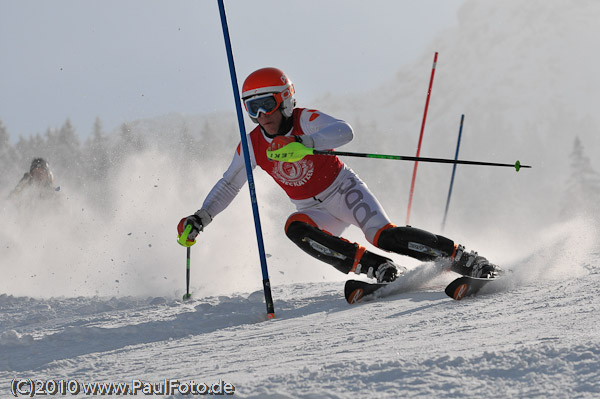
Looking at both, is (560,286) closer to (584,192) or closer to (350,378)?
(350,378)

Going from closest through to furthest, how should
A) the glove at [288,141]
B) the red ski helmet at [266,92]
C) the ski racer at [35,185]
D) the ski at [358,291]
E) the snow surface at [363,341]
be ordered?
the snow surface at [363,341], the ski at [358,291], the glove at [288,141], the red ski helmet at [266,92], the ski racer at [35,185]

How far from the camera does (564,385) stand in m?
1.71

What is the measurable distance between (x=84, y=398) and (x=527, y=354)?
1.46m

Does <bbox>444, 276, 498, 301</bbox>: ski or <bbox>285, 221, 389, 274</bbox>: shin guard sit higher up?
<bbox>285, 221, 389, 274</bbox>: shin guard

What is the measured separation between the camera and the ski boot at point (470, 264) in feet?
13.1

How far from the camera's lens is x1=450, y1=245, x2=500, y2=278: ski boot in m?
3.98

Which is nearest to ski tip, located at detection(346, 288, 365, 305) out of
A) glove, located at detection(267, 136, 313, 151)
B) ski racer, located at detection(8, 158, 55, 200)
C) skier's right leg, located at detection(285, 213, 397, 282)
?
skier's right leg, located at detection(285, 213, 397, 282)

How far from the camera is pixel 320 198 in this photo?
4.73 meters

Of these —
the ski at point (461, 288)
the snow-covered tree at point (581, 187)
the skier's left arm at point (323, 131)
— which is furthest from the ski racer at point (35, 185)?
the snow-covered tree at point (581, 187)

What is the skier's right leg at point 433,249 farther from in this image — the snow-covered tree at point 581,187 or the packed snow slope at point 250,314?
the snow-covered tree at point 581,187

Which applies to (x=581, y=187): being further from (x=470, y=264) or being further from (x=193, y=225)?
(x=193, y=225)

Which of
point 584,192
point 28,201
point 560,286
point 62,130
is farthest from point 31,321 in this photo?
point 62,130

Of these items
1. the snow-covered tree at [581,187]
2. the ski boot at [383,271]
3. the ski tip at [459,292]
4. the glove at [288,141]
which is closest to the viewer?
the ski tip at [459,292]

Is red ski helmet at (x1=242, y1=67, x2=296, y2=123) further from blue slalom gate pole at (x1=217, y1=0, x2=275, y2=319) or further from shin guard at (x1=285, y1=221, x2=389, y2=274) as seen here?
shin guard at (x1=285, y1=221, x2=389, y2=274)
